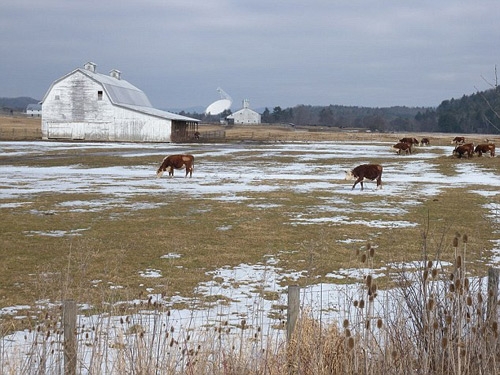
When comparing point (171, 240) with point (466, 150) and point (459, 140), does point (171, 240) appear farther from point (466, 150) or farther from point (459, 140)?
point (459, 140)

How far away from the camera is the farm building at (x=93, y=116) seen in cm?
6731

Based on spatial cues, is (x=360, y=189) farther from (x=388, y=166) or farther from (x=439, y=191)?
(x=388, y=166)

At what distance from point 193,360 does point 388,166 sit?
33204mm

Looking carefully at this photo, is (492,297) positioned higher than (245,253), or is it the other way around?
(492,297)

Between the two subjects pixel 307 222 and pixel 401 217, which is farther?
pixel 401 217

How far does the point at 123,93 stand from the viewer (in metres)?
72.7

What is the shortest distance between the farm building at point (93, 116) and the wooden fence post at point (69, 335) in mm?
62937

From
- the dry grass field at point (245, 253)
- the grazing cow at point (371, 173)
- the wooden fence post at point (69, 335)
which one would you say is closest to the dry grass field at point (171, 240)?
the dry grass field at point (245, 253)

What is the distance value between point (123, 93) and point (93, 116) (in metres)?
6.31

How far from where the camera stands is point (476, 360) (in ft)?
14.9

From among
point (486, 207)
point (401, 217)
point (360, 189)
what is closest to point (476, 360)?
point (401, 217)

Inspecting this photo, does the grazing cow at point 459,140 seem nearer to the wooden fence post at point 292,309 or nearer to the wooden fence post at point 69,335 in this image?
the wooden fence post at point 292,309

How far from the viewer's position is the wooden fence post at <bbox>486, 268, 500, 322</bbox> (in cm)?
469

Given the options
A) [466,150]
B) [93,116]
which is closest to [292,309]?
[466,150]
